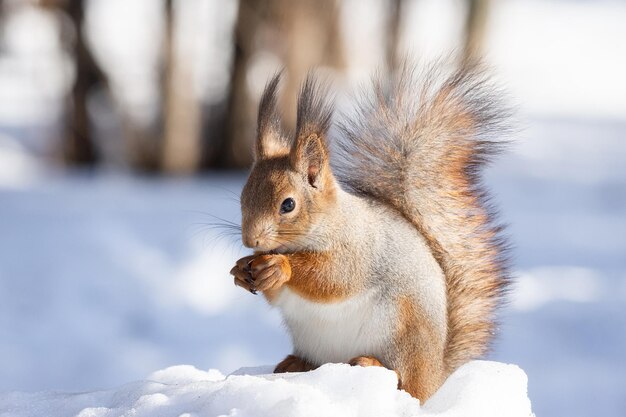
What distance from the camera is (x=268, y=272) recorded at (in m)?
1.68

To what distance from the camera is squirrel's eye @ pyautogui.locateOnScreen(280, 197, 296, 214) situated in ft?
5.88

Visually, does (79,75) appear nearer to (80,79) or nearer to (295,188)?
(80,79)

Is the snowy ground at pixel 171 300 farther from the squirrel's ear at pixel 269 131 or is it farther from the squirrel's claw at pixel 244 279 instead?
the squirrel's claw at pixel 244 279

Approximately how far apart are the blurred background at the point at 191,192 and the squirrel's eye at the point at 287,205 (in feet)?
0.60

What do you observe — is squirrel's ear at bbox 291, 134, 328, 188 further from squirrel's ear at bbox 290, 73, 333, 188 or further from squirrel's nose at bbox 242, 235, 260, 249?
squirrel's nose at bbox 242, 235, 260, 249

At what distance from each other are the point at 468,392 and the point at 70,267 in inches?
150

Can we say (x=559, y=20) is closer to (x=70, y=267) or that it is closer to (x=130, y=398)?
(x=70, y=267)

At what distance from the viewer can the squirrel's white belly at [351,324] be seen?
1.77 metres

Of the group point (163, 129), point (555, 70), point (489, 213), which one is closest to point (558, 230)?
point (163, 129)

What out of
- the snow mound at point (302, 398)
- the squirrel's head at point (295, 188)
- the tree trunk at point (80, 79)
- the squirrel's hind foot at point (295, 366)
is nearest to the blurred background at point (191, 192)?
the tree trunk at point (80, 79)

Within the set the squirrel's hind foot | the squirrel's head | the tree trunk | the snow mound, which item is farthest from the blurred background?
the snow mound

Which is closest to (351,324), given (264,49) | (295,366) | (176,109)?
(295,366)

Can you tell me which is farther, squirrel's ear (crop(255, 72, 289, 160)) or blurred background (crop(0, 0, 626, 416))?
blurred background (crop(0, 0, 626, 416))

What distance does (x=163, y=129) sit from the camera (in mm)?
7602
